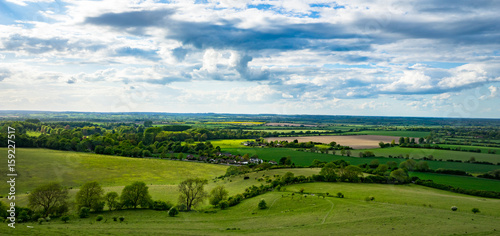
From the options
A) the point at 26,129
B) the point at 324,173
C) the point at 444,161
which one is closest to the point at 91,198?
the point at 324,173

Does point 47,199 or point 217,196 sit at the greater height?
point 47,199

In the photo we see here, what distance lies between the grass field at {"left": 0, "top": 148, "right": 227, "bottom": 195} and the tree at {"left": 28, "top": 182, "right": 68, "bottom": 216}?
1999 centimetres

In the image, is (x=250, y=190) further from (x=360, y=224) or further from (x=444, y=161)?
(x=444, y=161)

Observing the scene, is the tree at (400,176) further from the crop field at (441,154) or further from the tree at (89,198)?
the tree at (89,198)

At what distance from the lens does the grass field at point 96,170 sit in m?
71.6

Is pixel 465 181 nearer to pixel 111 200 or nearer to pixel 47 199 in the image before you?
pixel 111 200

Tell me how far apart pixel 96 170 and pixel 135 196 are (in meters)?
42.9

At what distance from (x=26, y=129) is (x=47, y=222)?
519 feet

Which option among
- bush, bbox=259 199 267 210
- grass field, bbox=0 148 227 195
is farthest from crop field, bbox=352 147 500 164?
bush, bbox=259 199 267 210

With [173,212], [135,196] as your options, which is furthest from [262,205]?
[135,196]

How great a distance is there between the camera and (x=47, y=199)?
46812 millimetres

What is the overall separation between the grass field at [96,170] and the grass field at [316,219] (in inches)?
1221

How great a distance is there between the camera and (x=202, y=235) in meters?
36.3

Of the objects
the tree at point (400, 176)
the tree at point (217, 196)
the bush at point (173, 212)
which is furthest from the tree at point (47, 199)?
the tree at point (400, 176)
